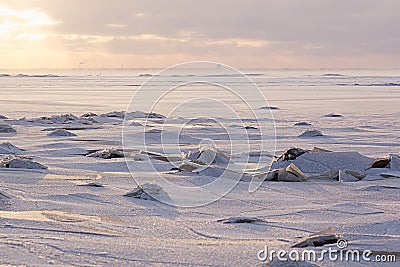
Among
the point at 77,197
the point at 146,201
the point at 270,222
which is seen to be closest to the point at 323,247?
the point at 270,222

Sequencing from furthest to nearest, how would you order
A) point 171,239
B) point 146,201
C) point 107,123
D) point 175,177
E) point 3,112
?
point 3,112, point 107,123, point 175,177, point 146,201, point 171,239

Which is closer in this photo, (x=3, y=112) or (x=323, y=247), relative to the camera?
(x=323, y=247)

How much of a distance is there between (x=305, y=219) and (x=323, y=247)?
0.93 meters

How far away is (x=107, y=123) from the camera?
13250 mm

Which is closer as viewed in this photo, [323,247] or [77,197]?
[323,247]

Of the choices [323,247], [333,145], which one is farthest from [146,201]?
[333,145]

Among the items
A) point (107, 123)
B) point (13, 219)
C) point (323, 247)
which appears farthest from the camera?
point (107, 123)

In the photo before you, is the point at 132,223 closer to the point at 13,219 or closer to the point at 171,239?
the point at 171,239

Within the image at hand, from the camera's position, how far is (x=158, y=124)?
44.1ft

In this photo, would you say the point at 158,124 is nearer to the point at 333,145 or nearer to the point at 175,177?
the point at 333,145

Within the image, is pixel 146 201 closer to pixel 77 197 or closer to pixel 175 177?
pixel 77 197

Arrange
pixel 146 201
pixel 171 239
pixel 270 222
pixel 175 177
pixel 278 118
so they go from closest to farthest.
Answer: pixel 171 239
pixel 270 222
pixel 146 201
pixel 175 177
pixel 278 118

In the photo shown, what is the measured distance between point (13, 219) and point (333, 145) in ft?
21.7

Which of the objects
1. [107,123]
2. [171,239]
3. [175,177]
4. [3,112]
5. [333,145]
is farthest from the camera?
[3,112]
